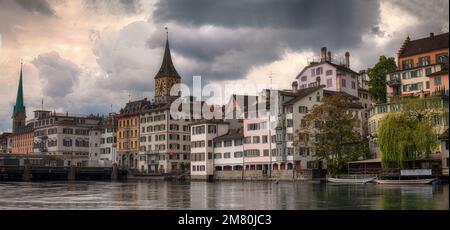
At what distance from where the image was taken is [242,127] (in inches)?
4683

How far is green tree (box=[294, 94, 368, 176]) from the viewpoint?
3393 inches

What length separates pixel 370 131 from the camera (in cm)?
9362

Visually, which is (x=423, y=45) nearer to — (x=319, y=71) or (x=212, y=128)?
(x=319, y=71)

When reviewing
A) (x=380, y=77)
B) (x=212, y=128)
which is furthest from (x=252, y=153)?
(x=380, y=77)

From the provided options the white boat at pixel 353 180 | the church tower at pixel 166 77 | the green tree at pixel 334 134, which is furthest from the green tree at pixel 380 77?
the church tower at pixel 166 77

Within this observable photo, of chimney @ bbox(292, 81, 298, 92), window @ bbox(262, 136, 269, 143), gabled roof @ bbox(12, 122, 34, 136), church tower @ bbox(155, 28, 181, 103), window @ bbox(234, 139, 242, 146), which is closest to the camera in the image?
window @ bbox(262, 136, 269, 143)

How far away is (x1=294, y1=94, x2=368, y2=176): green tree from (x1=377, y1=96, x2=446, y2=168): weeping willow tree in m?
9.48

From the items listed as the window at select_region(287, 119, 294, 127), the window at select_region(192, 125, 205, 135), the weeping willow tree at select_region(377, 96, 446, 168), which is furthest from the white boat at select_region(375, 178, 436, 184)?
the window at select_region(192, 125, 205, 135)

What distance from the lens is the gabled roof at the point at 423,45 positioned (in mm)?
95125

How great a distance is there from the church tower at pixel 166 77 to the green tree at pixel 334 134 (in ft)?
280

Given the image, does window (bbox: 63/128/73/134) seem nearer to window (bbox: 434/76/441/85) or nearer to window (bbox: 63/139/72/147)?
window (bbox: 63/139/72/147)

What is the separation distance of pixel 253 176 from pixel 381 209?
70.3 m
